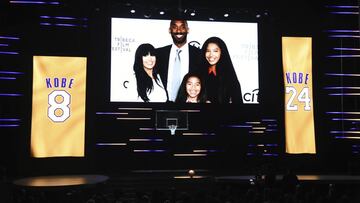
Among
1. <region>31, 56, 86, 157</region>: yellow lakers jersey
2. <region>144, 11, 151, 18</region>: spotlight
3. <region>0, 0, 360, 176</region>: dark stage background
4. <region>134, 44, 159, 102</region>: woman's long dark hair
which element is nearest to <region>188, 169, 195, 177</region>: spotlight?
<region>0, 0, 360, 176</region>: dark stage background

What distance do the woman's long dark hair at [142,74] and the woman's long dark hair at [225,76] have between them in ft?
3.63

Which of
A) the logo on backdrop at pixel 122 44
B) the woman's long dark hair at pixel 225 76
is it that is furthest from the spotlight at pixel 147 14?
the woman's long dark hair at pixel 225 76

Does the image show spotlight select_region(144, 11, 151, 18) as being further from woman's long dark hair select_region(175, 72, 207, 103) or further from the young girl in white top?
woman's long dark hair select_region(175, 72, 207, 103)

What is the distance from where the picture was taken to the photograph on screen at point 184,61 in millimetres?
8961

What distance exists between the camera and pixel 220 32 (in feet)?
30.4

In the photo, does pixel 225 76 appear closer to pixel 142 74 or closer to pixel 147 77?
pixel 147 77

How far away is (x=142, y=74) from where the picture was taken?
9016 mm

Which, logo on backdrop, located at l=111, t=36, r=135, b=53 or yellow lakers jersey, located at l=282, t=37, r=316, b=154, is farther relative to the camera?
yellow lakers jersey, located at l=282, t=37, r=316, b=154

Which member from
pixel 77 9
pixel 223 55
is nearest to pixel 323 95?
pixel 223 55

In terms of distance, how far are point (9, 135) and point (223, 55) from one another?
4760mm

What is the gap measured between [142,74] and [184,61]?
95 cm

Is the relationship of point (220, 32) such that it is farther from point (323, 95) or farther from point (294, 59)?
point (323, 95)

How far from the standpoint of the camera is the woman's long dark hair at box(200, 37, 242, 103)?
30.3 ft

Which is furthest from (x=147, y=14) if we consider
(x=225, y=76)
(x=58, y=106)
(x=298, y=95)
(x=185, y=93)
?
(x=298, y=95)
